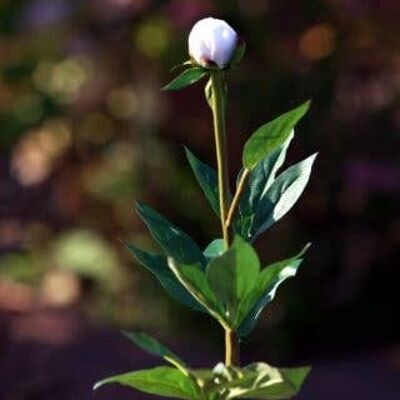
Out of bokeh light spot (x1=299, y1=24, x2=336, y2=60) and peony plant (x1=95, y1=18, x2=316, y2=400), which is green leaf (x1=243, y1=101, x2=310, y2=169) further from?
bokeh light spot (x1=299, y1=24, x2=336, y2=60)

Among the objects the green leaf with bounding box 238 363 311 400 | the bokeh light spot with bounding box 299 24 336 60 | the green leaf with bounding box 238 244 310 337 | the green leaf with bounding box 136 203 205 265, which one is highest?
the bokeh light spot with bounding box 299 24 336 60

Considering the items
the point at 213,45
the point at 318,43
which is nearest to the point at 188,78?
the point at 213,45

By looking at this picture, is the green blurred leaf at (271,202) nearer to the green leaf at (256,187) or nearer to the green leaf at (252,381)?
the green leaf at (256,187)

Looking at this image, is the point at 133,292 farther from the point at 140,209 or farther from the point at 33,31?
the point at 140,209

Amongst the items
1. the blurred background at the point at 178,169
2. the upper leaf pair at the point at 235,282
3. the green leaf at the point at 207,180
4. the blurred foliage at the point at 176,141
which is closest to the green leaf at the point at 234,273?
the upper leaf pair at the point at 235,282

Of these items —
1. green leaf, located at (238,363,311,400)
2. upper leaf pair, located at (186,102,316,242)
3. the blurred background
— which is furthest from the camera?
the blurred background

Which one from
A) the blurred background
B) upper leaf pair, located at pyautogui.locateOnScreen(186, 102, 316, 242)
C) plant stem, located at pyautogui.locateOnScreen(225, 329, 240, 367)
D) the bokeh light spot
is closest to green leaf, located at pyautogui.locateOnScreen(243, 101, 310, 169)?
upper leaf pair, located at pyautogui.locateOnScreen(186, 102, 316, 242)
